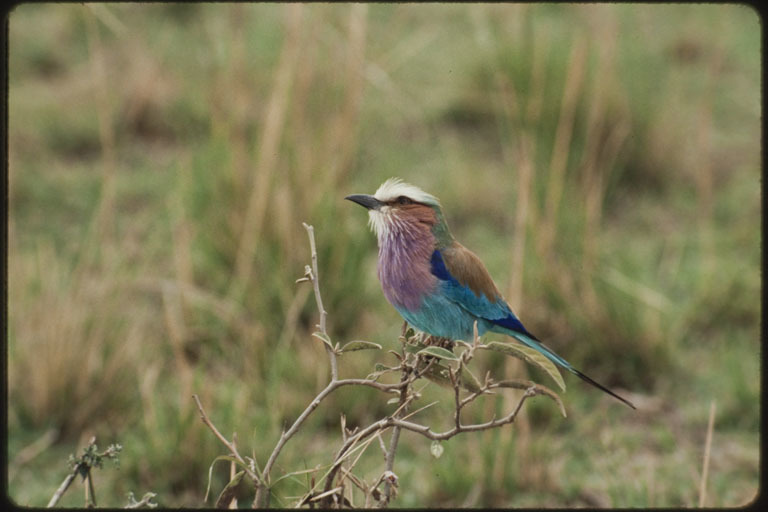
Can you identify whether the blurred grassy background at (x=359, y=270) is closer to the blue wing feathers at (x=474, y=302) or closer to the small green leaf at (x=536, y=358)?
the blue wing feathers at (x=474, y=302)

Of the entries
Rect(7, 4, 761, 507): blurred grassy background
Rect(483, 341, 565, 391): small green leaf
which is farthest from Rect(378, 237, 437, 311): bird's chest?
Rect(7, 4, 761, 507): blurred grassy background

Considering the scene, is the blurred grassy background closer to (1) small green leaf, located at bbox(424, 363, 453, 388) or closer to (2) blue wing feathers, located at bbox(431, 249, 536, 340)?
(2) blue wing feathers, located at bbox(431, 249, 536, 340)

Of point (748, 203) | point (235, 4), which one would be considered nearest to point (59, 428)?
point (235, 4)

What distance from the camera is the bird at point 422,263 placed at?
105 cm

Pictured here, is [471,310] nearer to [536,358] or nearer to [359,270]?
[536,358]

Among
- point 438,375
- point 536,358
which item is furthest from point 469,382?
point 536,358

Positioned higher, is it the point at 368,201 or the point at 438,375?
the point at 368,201

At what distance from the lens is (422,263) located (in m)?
1.10

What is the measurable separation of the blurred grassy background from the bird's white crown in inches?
26.6

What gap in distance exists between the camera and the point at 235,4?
9.16 feet

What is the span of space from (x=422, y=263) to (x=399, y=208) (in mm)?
83

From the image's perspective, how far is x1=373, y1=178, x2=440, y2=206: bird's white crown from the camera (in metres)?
1.02

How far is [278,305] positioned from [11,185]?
1.88m

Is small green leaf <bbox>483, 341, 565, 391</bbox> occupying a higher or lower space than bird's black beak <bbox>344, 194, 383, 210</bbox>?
lower
